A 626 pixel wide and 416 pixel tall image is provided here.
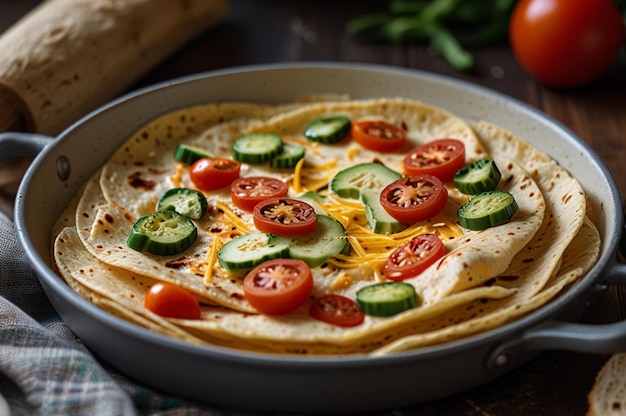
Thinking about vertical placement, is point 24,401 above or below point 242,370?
below

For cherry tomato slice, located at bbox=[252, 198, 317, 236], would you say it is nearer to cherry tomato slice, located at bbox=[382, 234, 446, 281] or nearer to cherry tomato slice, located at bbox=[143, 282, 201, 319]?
cherry tomato slice, located at bbox=[382, 234, 446, 281]

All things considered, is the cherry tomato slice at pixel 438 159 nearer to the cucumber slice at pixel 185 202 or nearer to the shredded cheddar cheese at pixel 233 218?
the shredded cheddar cheese at pixel 233 218

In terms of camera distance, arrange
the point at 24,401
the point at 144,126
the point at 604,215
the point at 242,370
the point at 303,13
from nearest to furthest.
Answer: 1. the point at 242,370
2. the point at 24,401
3. the point at 604,215
4. the point at 144,126
5. the point at 303,13

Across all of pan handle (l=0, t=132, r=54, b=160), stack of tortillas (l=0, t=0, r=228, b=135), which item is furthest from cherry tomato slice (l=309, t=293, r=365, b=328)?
stack of tortillas (l=0, t=0, r=228, b=135)

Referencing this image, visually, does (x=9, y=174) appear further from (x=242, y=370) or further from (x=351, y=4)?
(x=351, y=4)

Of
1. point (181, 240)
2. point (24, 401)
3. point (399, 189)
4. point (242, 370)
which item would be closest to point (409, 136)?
point (399, 189)

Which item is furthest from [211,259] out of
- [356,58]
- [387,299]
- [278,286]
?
[356,58]

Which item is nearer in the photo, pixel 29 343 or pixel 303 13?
pixel 29 343
